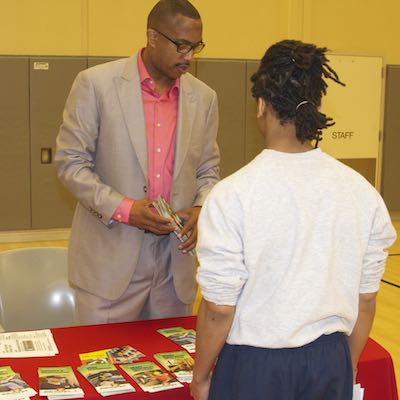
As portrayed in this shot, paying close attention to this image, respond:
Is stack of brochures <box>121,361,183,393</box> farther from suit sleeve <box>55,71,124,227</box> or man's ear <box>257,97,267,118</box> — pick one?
man's ear <box>257,97,267,118</box>

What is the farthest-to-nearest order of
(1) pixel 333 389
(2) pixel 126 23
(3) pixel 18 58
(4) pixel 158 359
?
1. (2) pixel 126 23
2. (3) pixel 18 58
3. (4) pixel 158 359
4. (1) pixel 333 389

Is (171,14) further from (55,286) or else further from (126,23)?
(126,23)

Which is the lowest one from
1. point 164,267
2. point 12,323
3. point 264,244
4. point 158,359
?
point 12,323

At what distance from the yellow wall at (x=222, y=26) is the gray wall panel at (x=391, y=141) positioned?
1.05 ft

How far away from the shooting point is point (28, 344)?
2256 millimetres

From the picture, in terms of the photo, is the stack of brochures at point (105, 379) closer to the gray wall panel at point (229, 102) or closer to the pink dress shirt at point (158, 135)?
the pink dress shirt at point (158, 135)

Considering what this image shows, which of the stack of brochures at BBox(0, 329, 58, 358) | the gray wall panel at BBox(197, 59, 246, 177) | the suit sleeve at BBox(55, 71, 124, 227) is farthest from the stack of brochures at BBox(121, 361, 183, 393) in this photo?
the gray wall panel at BBox(197, 59, 246, 177)

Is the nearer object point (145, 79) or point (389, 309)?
point (145, 79)

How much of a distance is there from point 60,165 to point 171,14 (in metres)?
0.71

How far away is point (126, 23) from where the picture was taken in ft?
26.9

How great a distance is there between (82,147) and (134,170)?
213mm

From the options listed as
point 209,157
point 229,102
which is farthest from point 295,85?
point 229,102

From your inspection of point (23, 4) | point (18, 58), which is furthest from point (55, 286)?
point (23, 4)

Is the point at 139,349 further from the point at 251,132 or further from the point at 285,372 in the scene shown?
the point at 251,132
